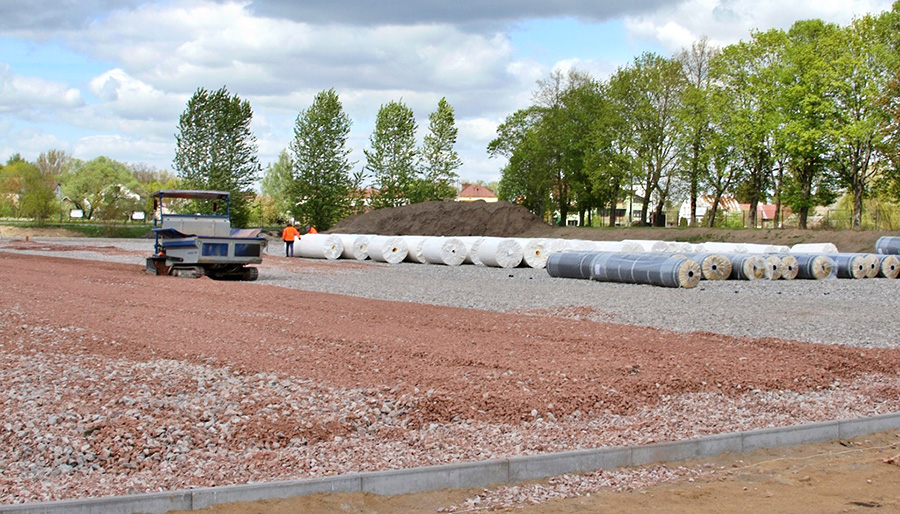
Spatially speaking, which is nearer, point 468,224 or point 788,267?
point 788,267

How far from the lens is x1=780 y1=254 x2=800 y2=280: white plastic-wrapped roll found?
25.6 meters

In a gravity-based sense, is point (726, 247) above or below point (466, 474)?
above

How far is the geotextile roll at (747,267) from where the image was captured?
81.3ft

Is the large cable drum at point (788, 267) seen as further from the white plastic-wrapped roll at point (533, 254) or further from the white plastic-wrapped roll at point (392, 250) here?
the white plastic-wrapped roll at point (392, 250)

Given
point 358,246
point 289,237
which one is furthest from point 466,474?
point 289,237

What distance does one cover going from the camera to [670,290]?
21.5 m

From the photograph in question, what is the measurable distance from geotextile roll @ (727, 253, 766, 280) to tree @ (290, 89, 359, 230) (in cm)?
4481

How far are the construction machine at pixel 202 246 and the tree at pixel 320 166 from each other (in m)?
41.1

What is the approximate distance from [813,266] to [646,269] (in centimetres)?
673

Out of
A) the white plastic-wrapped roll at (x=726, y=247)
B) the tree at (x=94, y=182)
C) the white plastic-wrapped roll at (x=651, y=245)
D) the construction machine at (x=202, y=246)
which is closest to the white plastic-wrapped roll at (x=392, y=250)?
the white plastic-wrapped roll at (x=651, y=245)

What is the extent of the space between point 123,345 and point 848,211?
6142 centimetres

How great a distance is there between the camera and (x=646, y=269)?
23.3m

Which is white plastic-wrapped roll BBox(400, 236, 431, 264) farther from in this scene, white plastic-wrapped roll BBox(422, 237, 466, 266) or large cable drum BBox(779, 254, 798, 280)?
large cable drum BBox(779, 254, 798, 280)

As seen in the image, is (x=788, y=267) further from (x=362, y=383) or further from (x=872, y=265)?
(x=362, y=383)
